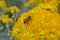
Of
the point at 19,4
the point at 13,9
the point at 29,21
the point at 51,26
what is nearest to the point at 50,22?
the point at 51,26

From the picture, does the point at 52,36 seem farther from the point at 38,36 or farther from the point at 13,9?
the point at 13,9

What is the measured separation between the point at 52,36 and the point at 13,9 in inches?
138

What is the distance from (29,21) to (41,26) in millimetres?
497

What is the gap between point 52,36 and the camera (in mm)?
5344

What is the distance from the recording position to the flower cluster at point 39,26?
541 centimetres

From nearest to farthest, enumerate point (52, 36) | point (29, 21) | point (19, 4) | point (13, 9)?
point (52, 36)
point (29, 21)
point (13, 9)
point (19, 4)

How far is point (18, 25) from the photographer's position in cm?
596

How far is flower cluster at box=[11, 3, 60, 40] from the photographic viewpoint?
5.41 meters

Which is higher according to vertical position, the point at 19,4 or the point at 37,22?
the point at 37,22

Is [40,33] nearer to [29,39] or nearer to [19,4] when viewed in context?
[29,39]

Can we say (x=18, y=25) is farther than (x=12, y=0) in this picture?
No

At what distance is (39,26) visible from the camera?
18.3 feet

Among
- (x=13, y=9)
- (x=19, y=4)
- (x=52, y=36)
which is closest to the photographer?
(x=52, y=36)

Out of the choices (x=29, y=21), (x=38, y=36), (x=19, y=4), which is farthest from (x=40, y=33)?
(x=19, y=4)
